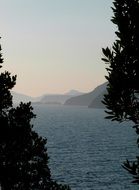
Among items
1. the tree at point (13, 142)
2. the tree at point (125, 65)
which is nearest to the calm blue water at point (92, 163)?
the tree at point (13, 142)

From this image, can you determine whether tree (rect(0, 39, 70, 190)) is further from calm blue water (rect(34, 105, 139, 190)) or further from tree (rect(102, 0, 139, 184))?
calm blue water (rect(34, 105, 139, 190))

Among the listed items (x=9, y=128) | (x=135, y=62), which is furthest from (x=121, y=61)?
(x=9, y=128)

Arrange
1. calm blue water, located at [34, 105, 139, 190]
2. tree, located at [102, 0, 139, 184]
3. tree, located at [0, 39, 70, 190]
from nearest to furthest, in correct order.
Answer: tree, located at [102, 0, 139, 184] < tree, located at [0, 39, 70, 190] < calm blue water, located at [34, 105, 139, 190]

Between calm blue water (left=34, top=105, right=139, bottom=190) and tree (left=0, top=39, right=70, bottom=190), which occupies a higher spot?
tree (left=0, top=39, right=70, bottom=190)

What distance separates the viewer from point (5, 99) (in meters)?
24.7

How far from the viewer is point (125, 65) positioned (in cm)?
1464

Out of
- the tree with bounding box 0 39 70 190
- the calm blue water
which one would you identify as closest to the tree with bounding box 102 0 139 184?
the tree with bounding box 0 39 70 190

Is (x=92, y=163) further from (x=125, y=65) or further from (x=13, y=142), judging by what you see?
(x=125, y=65)

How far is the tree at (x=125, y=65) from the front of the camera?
1454 centimetres

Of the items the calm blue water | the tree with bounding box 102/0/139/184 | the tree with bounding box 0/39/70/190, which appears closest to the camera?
the tree with bounding box 102/0/139/184

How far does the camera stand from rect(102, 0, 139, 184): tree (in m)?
14.5

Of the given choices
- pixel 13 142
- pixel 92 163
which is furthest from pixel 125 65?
pixel 92 163

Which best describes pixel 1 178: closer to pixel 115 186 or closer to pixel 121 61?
pixel 121 61

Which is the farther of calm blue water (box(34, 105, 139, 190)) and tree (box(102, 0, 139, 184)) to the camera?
calm blue water (box(34, 105, 139, 190))
